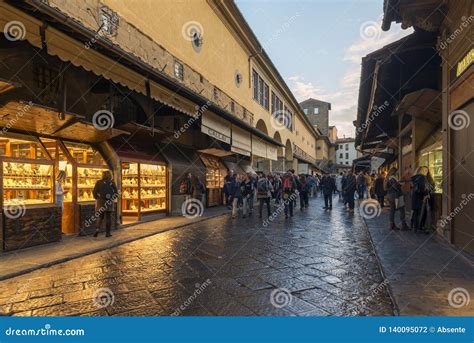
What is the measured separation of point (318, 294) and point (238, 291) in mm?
958

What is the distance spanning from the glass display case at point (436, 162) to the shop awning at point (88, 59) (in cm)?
713

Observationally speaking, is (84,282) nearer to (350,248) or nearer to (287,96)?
(350,248)

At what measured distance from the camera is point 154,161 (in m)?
11.8

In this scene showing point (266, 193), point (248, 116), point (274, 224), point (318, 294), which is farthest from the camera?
point (248, 116)

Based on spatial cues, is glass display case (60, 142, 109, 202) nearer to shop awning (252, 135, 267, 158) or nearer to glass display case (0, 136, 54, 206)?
glass display case (0, 136, 54, 206)

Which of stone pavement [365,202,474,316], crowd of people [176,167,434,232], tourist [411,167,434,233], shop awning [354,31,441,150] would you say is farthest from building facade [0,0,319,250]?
tourist [411,167,434,233]

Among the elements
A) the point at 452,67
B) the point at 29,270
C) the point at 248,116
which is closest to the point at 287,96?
the point at 248,116

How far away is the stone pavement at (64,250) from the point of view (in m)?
5.55

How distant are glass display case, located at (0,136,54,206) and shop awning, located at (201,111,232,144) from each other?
16.3 ft

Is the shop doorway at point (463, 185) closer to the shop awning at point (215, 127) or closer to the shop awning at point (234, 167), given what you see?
the shop awning at point (215, 127)

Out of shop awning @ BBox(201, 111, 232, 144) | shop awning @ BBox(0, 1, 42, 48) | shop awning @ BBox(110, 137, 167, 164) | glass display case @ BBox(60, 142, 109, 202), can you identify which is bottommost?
glass display case @ BBox(60, 142, 109, 202)

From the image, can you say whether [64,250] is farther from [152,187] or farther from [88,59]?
[152,187]

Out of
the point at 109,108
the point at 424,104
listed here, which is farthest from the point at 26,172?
the point at 424,104

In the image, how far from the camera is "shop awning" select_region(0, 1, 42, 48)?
4730 millimetres
